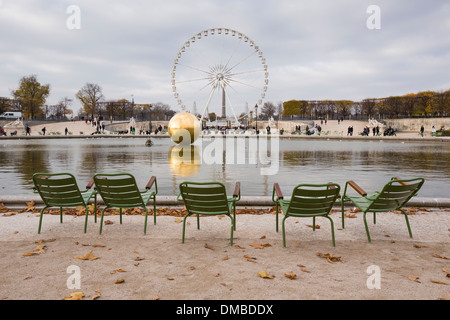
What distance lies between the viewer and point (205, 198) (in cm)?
515

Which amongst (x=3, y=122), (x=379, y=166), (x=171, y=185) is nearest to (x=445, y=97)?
(x=379, y=166)

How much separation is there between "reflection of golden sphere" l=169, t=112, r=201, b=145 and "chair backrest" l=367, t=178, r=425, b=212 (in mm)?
19932

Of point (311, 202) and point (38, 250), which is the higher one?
point (311, 202)

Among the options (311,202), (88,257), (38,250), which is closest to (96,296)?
(88,257)

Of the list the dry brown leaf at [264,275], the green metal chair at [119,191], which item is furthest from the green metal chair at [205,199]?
the dry brown leaf at [264,275]

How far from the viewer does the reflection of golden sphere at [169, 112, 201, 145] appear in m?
24.4

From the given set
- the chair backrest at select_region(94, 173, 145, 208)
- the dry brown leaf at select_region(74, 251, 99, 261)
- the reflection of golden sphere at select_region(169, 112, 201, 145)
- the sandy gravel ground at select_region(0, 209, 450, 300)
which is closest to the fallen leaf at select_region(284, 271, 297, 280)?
the sandy gravel ground at select_region(0, 209, 450, 300)

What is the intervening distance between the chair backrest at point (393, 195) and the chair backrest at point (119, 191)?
3501mm

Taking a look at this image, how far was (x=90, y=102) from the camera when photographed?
10300 centimetres

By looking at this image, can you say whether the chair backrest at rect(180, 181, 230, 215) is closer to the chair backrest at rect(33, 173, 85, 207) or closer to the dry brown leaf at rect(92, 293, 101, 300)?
the chair backrest at rect(33, 173, 85, 207)

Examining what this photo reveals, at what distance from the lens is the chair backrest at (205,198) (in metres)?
5.05

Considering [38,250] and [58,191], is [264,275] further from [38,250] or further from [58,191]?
[58,191]

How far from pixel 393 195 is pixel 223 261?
8.74 ft

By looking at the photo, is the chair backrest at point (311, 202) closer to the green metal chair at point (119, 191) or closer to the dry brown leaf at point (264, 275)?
the dry brown leaf at point (264, 275)
